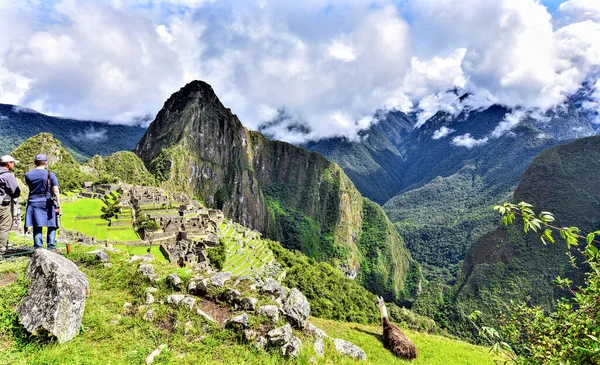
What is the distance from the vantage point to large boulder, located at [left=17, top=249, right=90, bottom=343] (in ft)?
22.1

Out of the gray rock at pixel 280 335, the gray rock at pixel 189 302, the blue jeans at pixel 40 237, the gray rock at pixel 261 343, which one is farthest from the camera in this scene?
the blue jeans at pixel 40 237

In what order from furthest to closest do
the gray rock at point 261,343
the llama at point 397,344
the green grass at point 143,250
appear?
the green grass at point 143,250, the llama at point 397,344, the gray rock at point 261,343

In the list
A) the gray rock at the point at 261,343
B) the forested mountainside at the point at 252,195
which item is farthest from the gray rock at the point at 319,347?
the forested mountainside at the point at 252,195

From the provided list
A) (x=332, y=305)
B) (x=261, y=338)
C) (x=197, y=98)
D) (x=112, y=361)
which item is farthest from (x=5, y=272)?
(x=197, y=98)

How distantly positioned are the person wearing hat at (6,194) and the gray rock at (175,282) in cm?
562

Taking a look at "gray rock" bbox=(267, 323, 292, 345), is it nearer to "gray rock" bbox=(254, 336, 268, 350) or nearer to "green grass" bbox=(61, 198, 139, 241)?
"gray rock" bbox=(254, 336, 268, 350)

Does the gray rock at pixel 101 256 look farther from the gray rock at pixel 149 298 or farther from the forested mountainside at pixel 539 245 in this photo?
the forested mountainside at pixel 539 245

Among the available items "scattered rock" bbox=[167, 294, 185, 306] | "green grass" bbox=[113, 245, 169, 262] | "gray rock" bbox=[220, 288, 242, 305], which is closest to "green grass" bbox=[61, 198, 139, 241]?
"green grass" bbox=[113, 245, 169, 262]

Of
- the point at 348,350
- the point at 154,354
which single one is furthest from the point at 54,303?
the point at 348,350

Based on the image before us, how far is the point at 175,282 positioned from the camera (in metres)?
10.8

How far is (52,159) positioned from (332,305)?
83.2m

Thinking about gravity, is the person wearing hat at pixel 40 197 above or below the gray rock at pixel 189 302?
above

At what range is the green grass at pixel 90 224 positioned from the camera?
3306 centimetres

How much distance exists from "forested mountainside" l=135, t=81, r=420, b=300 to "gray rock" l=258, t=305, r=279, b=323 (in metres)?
109
